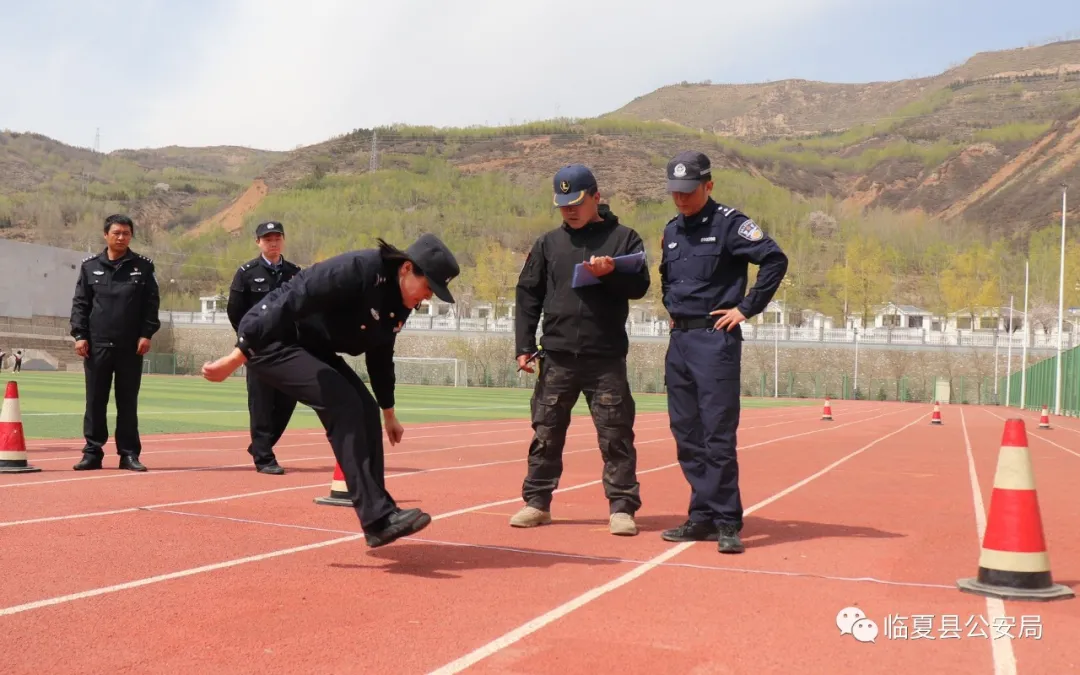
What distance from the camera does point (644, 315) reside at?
104812 millimetres

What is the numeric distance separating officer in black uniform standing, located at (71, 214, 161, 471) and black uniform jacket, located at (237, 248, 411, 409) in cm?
471

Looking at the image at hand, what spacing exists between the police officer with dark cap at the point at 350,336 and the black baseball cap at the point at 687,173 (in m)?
1.75

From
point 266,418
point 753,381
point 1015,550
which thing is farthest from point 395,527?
point 753,381

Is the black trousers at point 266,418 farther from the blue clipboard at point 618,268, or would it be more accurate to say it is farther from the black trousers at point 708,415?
the black trousers at point 708,415

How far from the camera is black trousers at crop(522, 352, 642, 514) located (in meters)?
7.09

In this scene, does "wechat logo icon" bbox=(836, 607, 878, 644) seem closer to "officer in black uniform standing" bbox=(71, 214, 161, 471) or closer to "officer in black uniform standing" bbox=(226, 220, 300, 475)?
"officer in black uniform standing" bbox=(226, 220, 300, 475)

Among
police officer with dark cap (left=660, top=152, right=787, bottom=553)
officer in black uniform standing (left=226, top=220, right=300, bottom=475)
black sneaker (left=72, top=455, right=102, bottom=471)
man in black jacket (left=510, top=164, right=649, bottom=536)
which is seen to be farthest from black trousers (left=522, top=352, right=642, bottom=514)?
black sneaker (left=72, top=455, right=102, bottom=471)

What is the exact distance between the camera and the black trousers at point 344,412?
564 centimetres

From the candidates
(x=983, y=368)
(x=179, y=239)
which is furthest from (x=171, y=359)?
(x=179, y=239)

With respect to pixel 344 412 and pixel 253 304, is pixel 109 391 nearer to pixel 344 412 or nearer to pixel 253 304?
pixel 253 304

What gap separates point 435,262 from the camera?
5.57m

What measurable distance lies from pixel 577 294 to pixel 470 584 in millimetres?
2362

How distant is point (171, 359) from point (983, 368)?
5735 cm

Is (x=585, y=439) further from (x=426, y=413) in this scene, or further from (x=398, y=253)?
(x=398, y=253)
